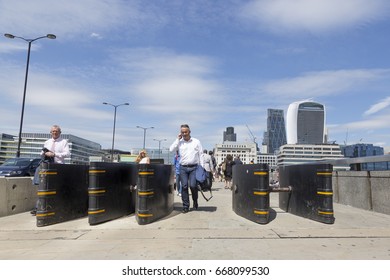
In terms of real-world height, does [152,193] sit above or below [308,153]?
below

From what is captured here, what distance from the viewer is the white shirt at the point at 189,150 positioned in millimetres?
7266

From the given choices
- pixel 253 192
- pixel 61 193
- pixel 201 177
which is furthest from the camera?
pixel 201 177

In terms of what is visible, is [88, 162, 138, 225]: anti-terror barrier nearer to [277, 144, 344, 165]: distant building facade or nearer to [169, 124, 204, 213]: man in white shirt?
[169, 124, 204, 213]: man in white shirt

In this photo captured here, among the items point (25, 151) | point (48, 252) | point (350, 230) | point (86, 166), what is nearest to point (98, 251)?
point (48, 252)

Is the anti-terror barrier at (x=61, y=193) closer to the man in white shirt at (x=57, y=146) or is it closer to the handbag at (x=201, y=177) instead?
the man in white shirt at (x=57, y=146)

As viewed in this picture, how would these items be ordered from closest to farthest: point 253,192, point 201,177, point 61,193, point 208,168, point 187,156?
point 253,192
point 61,193
point 201,177
point 187,156
point 208,168

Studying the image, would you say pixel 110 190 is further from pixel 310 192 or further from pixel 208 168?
pixel 310 192

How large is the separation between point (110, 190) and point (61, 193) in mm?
1004

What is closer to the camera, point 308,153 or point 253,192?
point 253,192

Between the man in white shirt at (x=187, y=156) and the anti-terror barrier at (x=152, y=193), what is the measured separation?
1.34 feet

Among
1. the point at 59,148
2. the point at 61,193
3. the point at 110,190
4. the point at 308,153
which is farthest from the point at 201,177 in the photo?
the point at 308,153

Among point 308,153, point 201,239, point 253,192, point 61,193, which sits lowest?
point 201,239

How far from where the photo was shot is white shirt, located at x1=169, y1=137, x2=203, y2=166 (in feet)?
23.8

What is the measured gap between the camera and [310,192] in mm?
6551
